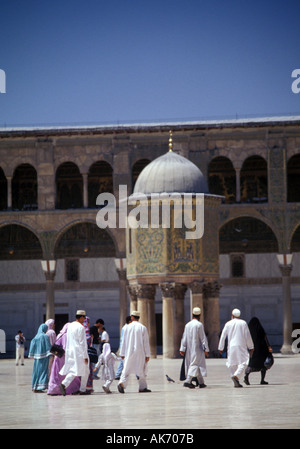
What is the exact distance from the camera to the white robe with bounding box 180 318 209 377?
16.4 metres

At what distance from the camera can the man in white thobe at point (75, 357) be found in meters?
14.9

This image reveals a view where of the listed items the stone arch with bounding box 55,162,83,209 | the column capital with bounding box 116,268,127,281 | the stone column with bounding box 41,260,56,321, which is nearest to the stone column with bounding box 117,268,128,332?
the column capital with bounding box 116,268,127,281

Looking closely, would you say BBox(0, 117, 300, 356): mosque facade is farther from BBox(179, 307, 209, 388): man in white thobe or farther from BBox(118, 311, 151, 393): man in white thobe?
BBox(118, 311, 151, 393): man in white thobe

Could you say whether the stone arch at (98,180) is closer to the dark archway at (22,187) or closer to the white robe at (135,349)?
the dark archway at (22,187)

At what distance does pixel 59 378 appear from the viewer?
51.1 ft

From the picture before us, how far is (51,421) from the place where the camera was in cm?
1049

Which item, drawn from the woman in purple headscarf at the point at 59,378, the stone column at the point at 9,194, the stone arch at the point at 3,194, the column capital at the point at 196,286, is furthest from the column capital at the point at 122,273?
the woman in purple headscarf at the point at 59,378

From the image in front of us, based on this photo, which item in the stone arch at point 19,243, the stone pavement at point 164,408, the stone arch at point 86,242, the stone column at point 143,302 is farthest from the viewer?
the stone arch at point 19,243

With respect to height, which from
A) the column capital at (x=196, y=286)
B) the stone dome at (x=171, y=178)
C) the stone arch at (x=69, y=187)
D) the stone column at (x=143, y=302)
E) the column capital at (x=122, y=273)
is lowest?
the stone column at (x=143, y=302)

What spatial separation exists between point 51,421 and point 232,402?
295 centimetres

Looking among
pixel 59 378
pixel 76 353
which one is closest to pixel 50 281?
pixel 59 378

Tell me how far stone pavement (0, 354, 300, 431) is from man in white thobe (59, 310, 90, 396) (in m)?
0.40

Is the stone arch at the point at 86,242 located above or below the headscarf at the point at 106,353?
above
